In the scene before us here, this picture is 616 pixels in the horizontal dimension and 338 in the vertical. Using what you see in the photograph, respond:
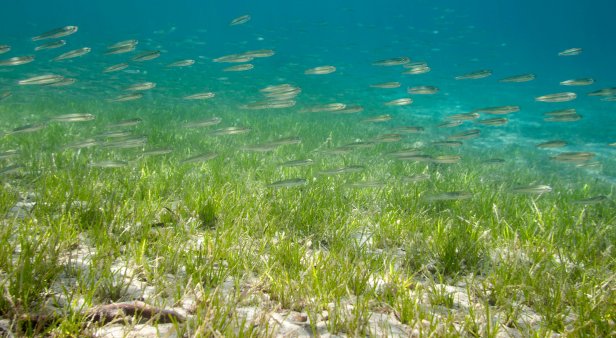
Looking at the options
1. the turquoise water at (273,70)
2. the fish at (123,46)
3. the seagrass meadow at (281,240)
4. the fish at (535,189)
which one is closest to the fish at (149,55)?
the seagrass meadow at (281,240)

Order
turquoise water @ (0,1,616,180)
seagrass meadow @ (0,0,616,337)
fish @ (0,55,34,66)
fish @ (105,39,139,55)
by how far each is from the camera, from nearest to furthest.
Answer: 1. seagrass meadow @ (0,0,616,337)
2. fish @ (0,55,34,66)
3. fish @ (105,39,139,55)
4. turquoise water @ (0,1,616,180)

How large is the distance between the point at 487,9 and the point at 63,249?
10113 centimetres

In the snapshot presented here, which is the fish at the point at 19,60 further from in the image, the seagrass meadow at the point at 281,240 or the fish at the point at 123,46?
the fish at the point at 123,46

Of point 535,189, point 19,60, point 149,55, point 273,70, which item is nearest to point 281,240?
point 535,189

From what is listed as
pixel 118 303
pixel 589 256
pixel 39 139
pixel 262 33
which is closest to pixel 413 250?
pixel 589 256

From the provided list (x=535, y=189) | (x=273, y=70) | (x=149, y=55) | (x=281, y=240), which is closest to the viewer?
(x=281, y=240)

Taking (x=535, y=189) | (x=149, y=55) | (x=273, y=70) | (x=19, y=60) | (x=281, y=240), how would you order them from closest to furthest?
(x=281, y=240), (x=535, y=189), (x=19, y=60), (x=149, y=55), (x=273, y=70)

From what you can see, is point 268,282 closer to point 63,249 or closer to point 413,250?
point 413,250

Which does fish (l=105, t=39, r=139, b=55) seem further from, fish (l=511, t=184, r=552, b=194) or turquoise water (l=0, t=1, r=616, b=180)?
fish (l=511, t=184, r=552, b=194)

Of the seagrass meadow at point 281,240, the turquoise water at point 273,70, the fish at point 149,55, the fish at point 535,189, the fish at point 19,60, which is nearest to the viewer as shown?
the seagrass meadow at point 281,240

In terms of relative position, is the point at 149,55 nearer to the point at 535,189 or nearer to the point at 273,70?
the point at 535,189

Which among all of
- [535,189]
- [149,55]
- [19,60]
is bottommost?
[535,189]

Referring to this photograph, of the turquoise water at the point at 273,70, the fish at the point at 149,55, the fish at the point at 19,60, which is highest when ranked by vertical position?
the fish at the point at 19,60

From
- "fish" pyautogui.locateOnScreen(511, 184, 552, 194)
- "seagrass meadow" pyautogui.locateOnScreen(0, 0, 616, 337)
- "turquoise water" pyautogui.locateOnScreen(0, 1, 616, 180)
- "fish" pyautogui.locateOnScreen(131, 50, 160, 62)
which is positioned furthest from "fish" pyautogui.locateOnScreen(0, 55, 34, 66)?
"fish" pyautogui.locateOnScreen(511, 184, 552, 194)
